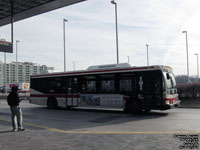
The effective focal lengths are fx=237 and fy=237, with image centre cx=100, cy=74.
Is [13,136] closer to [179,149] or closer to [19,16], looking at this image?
[179,149]

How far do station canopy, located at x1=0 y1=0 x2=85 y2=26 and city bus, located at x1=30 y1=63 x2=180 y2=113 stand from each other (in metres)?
6.10

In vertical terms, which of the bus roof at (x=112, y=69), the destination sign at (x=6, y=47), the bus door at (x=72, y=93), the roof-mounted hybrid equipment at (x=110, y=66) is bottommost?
the bus door at (x=72, y=93)

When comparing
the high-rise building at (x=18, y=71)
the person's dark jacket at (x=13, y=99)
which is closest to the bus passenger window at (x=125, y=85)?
the person's dark jacket at (x=13, y=99)

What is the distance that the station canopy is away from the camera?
404 inches

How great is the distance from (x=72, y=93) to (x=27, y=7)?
306 inches

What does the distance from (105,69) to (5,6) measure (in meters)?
Result: 7.33

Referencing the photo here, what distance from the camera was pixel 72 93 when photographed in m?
17.3

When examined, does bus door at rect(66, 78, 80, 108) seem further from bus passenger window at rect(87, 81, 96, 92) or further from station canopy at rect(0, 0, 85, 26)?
station canopy at rect(0, 0, 85, 26)

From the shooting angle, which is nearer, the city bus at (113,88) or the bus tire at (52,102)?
the city bus at (113,88)

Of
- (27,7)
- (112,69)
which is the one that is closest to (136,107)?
(112,69)

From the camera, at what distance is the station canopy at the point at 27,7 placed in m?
10.3

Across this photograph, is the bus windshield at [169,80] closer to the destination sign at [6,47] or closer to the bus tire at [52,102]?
the destination sign at [6,47]

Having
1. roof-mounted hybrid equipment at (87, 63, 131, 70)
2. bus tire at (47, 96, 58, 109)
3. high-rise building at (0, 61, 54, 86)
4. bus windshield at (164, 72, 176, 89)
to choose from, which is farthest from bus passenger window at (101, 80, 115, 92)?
high-rise building at (0, 61, 54, 86)

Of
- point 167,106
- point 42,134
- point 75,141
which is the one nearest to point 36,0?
point 42,134
